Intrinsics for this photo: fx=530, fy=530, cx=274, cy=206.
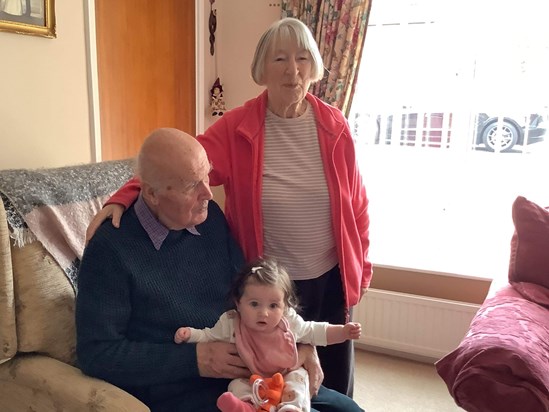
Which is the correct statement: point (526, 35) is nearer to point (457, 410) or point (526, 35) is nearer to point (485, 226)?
point (485, 226)

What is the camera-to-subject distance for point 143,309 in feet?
4.36

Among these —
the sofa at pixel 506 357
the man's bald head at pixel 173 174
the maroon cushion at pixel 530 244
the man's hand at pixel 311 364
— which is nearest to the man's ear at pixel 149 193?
the man's bald head at pixel 173 174

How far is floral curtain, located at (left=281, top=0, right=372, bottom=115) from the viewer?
8.91 ft

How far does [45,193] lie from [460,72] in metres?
2.18

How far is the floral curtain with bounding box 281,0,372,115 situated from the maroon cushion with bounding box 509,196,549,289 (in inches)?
42.6

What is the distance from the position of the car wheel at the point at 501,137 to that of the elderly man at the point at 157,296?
1.87 meters

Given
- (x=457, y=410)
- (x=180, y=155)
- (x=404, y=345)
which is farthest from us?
(x=404, y=345)

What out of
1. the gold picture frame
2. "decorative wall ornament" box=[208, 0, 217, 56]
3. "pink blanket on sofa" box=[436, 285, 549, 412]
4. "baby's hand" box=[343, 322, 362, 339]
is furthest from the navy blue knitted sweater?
"decorative wall ornament" box=[208, 0, 217, 56]

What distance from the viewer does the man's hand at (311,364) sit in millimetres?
1437

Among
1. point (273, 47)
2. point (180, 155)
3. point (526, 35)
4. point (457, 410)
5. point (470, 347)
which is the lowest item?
point (457, 410)

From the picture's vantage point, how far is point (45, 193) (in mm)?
1488

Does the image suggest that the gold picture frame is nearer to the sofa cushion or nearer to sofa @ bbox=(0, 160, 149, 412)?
sofa @ bbox=(0, 160, 149, 412)

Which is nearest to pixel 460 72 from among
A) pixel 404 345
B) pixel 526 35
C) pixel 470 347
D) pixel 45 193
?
pixel 526 35

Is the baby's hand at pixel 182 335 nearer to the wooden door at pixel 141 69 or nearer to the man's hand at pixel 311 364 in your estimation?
the man's hand at pixel 311 364
